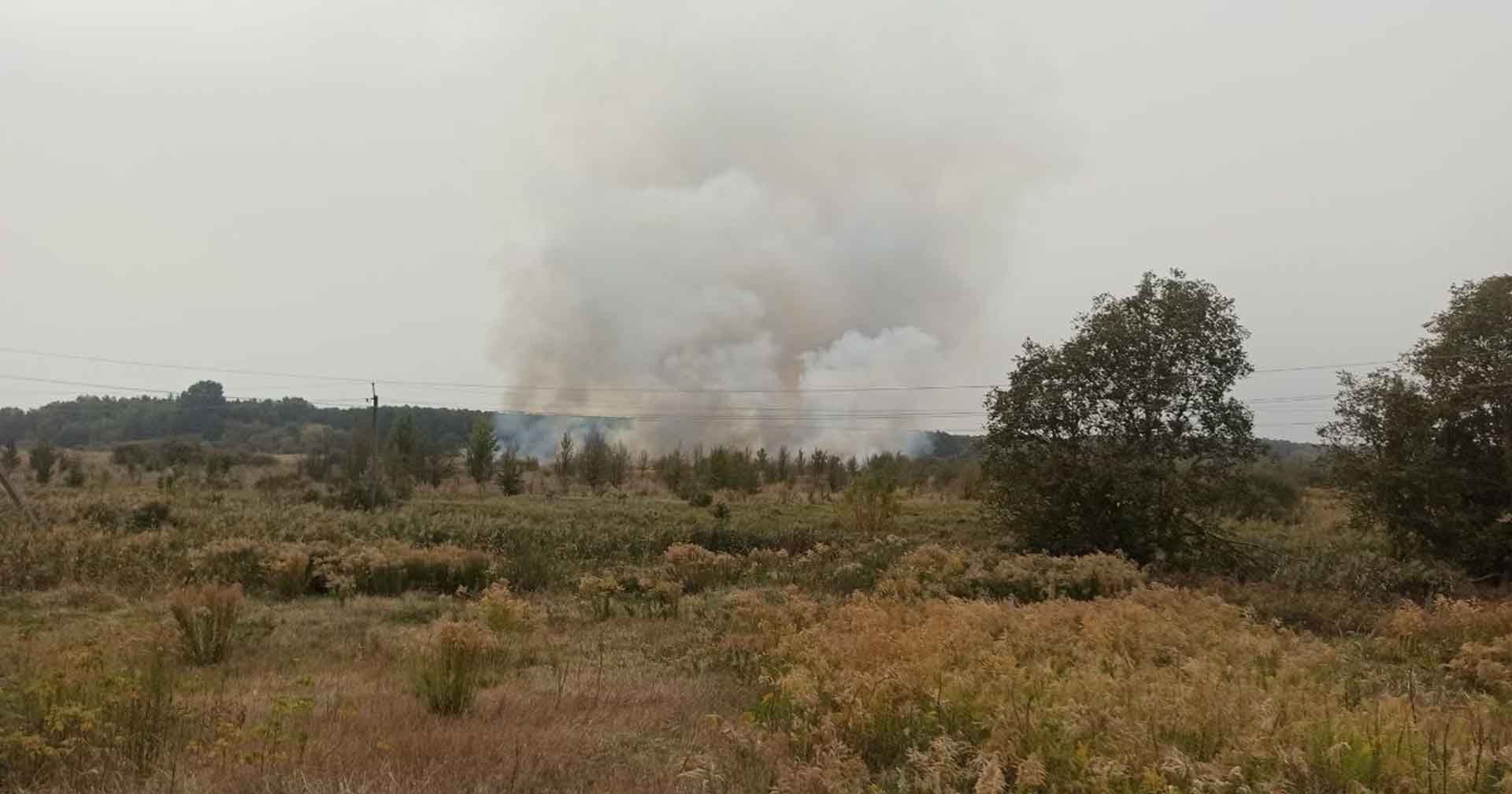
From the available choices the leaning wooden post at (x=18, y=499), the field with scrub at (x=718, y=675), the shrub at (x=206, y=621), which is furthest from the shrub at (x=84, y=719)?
the leaning wooden post at (x=18, y=499)

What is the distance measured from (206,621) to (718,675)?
5.65 m

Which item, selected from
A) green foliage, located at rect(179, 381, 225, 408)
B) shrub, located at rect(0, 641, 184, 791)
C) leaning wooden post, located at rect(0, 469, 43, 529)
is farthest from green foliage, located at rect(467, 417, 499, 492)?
A: green foliage, located at rect(179, 381, 225, 408)

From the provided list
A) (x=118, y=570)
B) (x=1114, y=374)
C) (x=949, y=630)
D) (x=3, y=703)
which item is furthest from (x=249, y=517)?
(x=1114, y=374)

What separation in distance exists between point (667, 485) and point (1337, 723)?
50955 mm

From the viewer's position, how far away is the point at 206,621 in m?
9.33

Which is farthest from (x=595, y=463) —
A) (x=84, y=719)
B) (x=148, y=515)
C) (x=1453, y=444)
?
(x=84, y=719)

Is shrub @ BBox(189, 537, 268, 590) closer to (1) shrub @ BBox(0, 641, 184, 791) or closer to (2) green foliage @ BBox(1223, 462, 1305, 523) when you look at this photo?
(1) shrub @ BBox(0, 641, 184, 791)

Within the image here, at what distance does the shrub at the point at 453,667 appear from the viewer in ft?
22.5

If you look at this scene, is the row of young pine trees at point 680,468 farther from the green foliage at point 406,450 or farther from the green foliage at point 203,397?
the green foliage at point 203,397

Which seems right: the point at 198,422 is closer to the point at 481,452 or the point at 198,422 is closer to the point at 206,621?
the point at 481,452

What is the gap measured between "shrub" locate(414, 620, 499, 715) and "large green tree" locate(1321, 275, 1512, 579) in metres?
22.1

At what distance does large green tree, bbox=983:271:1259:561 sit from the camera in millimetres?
23016

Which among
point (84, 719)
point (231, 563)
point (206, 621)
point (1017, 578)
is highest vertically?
point (84, 719)

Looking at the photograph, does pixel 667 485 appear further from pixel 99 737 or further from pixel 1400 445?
pixel 99 737
